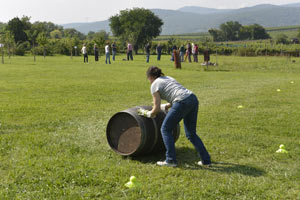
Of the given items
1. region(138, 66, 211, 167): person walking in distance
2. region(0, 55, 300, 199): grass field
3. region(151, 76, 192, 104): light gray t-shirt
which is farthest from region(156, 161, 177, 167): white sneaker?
region(151, 76, 192, 104): light gray t-shirt

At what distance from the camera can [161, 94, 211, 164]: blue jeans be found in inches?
234

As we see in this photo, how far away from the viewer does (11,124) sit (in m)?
9.35

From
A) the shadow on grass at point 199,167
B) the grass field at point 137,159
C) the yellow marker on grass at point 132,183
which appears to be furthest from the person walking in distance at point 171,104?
the yellow marker on grass at point 132,183

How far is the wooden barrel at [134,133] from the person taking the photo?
249 inches

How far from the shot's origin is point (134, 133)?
21.3 feet

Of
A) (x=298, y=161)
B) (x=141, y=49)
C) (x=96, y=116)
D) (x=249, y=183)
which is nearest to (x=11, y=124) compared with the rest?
(x=96, y=116)

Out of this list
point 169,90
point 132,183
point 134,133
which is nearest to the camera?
point 132,183

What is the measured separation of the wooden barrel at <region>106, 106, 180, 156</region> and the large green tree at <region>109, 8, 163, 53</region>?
2940 inches

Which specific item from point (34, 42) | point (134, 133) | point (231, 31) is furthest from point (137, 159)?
point (231, 31)

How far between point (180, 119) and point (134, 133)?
97 centimetres

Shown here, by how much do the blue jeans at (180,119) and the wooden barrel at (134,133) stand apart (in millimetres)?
326

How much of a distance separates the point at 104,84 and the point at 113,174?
12.6 metres

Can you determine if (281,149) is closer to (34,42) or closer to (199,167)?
(199,167)

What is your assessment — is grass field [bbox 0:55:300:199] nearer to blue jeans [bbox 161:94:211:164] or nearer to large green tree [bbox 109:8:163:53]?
blue jeans [bbox 161:94:211:164]
